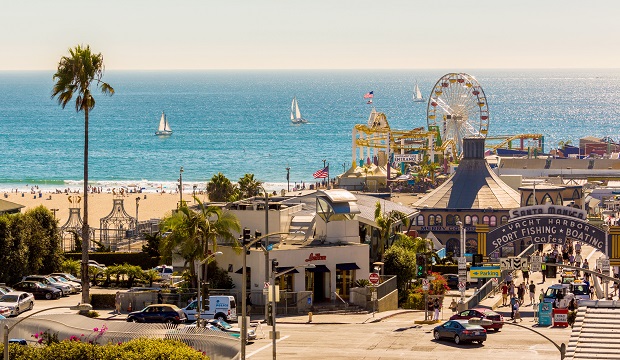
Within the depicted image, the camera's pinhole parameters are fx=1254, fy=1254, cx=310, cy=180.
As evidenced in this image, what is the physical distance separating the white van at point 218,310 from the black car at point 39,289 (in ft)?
38.3

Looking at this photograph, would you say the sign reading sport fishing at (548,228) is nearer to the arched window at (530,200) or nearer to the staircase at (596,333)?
the arched window at (530,200)

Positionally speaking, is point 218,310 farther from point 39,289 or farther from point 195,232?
point 39,289

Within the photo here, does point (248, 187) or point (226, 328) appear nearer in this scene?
point (226, 328)

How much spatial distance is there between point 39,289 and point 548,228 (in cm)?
3001

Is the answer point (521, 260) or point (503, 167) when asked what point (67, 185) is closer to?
point (503, 167)

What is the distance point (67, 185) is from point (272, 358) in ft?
465

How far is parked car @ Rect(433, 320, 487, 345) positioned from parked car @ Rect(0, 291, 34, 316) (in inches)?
807

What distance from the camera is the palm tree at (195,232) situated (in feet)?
209

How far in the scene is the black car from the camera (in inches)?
2621

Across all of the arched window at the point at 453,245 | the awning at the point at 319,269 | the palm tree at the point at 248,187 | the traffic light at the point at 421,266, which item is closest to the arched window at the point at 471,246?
the arched window at the point at 453,245

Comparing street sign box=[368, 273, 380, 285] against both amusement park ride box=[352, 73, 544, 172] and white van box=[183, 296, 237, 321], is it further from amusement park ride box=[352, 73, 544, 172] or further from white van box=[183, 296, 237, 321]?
amusement park ride box=[352, 73, 544, 172]

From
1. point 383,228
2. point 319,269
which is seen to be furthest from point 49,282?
point 383,228

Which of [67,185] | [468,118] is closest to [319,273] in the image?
[468,118]

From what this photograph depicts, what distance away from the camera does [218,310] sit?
5762cm
